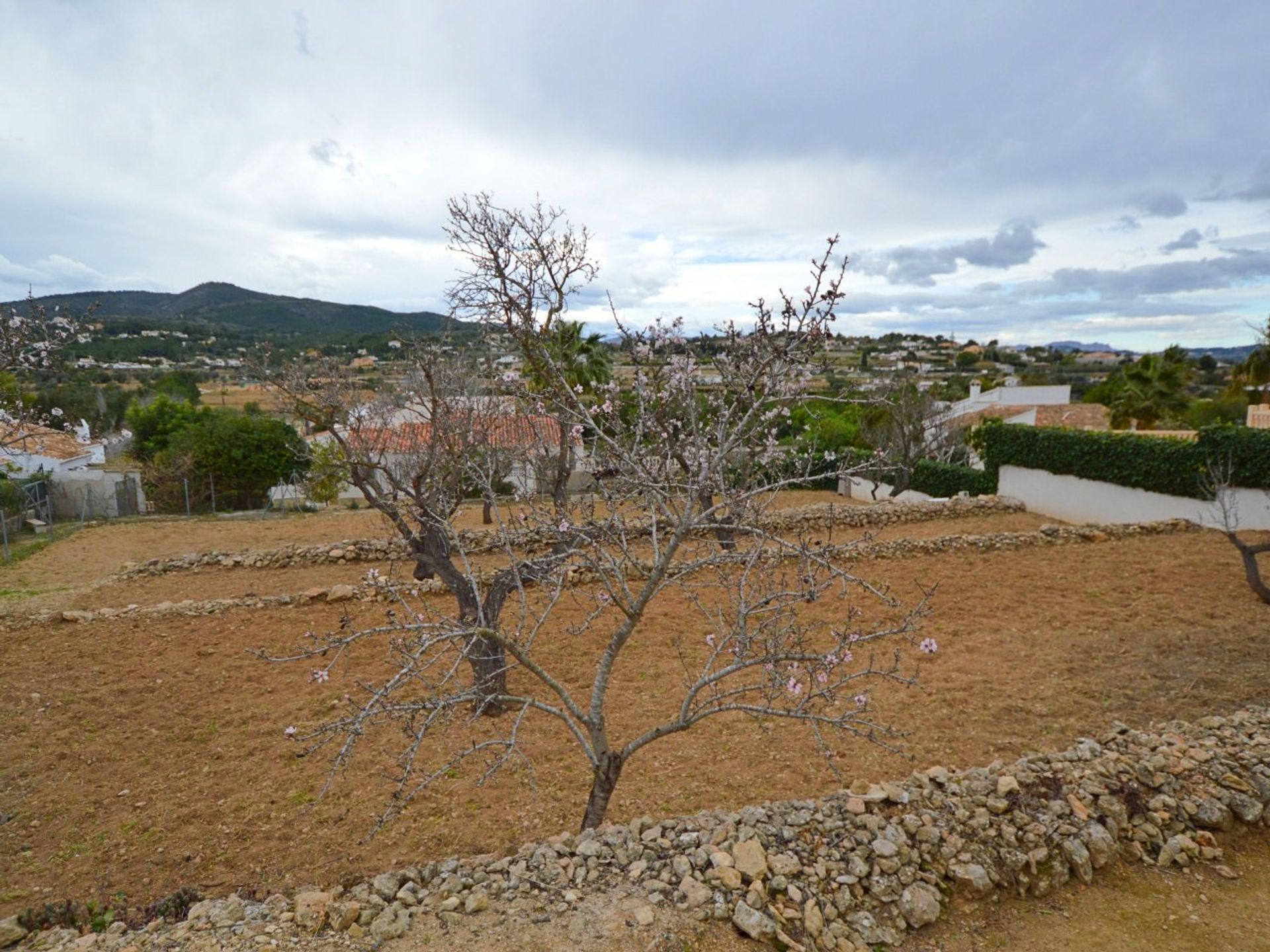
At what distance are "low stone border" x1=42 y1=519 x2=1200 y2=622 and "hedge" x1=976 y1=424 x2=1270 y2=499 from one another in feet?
4.23

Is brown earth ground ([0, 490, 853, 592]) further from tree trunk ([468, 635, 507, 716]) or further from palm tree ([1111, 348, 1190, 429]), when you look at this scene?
palm tree ([1111, 348, 1190, 429])

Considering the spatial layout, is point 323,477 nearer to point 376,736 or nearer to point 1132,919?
point 376,736

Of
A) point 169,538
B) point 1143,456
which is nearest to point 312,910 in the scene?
point 169,538

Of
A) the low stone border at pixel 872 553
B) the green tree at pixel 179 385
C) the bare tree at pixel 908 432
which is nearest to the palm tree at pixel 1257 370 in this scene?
the bare tree at pixel 908 432

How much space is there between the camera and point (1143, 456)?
13.8 metres

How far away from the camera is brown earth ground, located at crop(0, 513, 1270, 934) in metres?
4.46

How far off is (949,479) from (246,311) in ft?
209

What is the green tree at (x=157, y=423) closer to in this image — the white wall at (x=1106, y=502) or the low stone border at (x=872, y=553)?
the low stone border at (x=872, y=553)

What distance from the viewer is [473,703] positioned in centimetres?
646

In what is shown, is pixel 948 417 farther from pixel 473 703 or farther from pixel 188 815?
pixel 188 815

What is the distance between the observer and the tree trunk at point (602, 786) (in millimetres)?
3965

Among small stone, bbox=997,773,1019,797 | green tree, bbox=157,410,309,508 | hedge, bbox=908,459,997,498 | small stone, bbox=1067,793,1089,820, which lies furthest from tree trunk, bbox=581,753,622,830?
green tree, bbox=157,410,309,508

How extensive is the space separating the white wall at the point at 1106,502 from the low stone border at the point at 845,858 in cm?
955

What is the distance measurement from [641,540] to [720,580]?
294 inches
